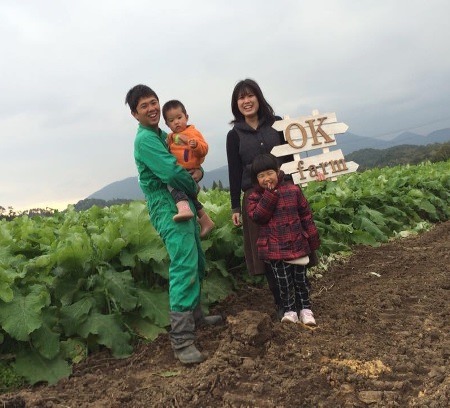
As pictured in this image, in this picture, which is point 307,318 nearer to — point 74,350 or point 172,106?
point 74,350

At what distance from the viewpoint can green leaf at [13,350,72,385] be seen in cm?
311

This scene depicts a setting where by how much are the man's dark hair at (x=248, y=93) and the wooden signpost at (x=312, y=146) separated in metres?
0.10

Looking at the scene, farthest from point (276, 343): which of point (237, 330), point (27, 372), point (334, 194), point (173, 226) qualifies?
point (334, 194)

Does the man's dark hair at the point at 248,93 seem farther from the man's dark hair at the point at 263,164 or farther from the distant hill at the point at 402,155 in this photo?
the distant hill at the point at 402,155

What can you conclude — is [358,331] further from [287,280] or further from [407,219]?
[407,219]

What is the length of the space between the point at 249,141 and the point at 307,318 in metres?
1.38

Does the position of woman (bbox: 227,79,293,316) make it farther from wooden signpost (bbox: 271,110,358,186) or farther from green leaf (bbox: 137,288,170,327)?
green leaf (bbox: 137,288,170,327)

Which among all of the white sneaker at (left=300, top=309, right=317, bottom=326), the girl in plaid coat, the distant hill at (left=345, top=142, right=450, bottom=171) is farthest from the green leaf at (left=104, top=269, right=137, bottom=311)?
the distant hill at (left=345, top=142, right=450, bottom=171)

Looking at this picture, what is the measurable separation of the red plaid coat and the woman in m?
0.21

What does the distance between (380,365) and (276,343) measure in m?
0.67

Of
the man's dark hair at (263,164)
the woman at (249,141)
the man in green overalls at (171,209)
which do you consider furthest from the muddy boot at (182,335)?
the man's dark hair at (263,164)

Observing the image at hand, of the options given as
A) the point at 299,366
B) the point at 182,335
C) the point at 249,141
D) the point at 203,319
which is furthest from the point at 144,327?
the point at 249,141

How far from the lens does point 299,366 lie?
2.72 m

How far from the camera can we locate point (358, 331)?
3330 mm
